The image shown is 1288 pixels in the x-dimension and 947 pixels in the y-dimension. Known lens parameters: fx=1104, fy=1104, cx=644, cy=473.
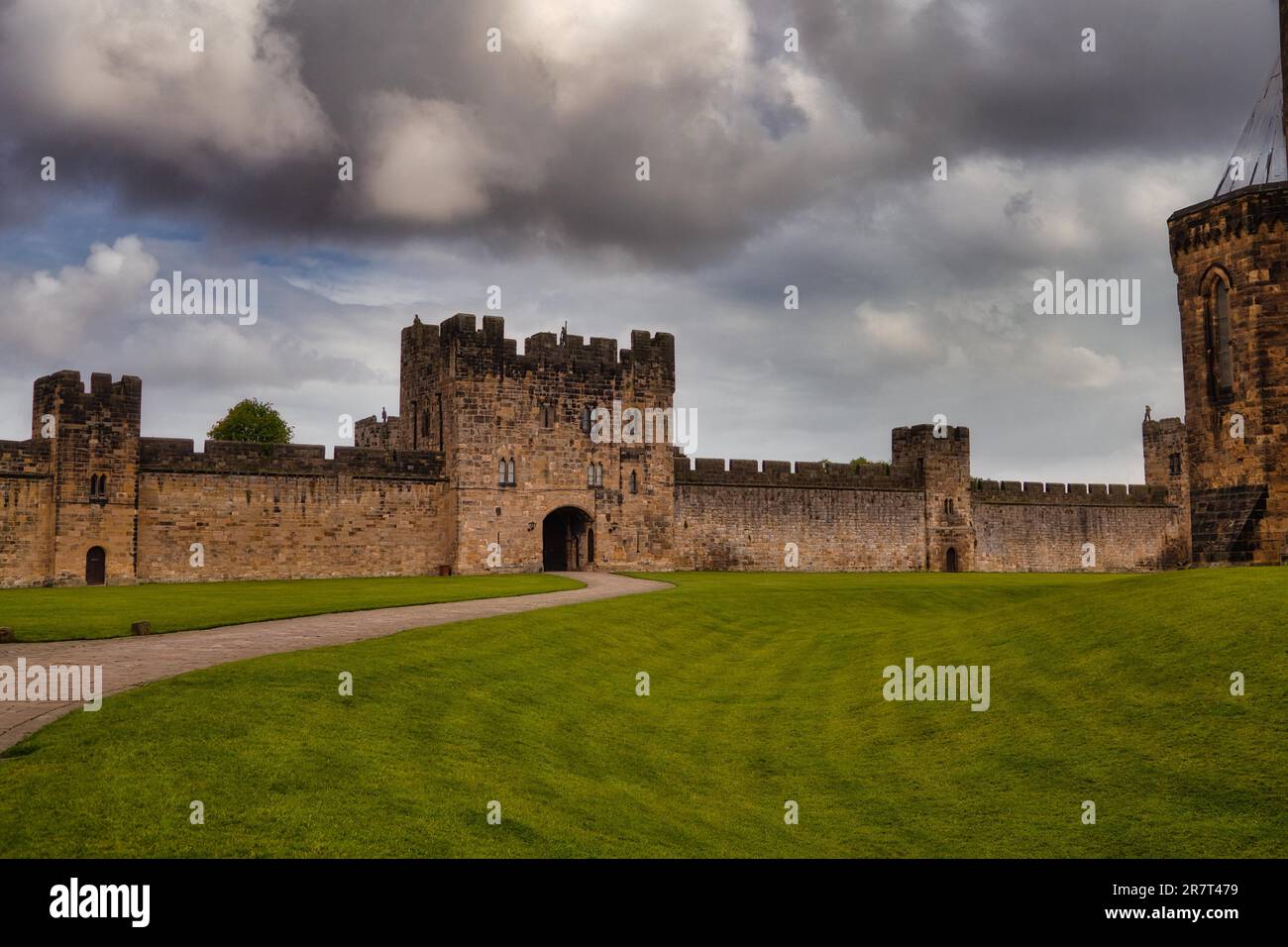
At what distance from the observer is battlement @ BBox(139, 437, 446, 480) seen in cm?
3978

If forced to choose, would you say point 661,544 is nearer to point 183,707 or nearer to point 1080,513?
point 1080,513

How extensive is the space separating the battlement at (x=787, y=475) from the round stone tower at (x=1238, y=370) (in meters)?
25.2

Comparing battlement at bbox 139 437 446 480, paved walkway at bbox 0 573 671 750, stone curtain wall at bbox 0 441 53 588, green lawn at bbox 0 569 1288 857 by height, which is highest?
battlement at bbox 139 437 446 480

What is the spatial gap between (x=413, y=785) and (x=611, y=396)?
121 feet

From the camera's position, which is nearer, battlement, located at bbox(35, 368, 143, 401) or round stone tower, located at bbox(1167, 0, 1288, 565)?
round stone tower, located at bbox(1167, 0, 1288, 565)

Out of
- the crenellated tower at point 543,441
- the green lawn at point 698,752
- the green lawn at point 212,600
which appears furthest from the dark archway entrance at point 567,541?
the green lawn at point 698,752

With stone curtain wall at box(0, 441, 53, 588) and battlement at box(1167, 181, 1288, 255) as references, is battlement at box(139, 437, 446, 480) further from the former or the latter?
battlement at box(1167, 181, 1288, 255)

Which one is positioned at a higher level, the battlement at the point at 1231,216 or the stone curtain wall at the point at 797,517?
the battlement at the point at 1231,216

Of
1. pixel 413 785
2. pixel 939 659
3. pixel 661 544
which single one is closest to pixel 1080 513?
pixel 661 544

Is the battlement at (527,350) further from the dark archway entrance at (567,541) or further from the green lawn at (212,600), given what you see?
the green lawn at (212,600)

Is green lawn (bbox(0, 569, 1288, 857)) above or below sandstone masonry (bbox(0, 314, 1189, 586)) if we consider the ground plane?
below

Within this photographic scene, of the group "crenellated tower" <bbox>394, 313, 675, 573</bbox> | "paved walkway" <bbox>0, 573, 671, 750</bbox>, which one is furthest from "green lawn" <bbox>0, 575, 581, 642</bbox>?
"crenellated tower" <bbox>394, 313, 675, 573</bbox>

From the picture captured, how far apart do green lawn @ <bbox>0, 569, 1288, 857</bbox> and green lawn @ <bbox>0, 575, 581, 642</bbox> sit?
567cm

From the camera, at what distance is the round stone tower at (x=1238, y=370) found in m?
25.3
